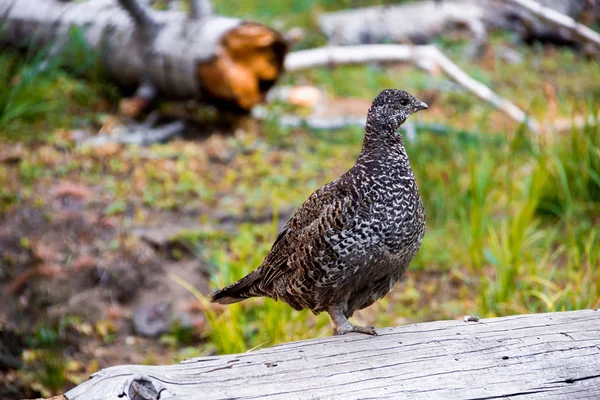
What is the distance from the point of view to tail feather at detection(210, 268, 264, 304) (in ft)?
9.93

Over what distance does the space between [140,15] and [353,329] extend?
4.41 meters

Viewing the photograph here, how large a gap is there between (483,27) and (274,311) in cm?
702

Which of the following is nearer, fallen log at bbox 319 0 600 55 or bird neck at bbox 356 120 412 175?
bird neck at bbox 356 120 412 175

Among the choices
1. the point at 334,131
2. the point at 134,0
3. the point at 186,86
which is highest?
the point at 134,0

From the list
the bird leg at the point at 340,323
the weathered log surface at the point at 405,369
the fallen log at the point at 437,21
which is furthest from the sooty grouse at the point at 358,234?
the fallen log at the point at 437,21

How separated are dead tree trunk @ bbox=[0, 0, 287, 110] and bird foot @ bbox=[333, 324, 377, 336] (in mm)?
3604

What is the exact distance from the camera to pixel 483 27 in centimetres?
942

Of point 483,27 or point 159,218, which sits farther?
point 483,27

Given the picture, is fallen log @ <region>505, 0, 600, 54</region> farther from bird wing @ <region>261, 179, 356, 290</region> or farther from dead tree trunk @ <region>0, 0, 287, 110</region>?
bird wing @ <region>261, 179, 356, 290</region>

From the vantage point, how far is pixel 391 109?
285cm

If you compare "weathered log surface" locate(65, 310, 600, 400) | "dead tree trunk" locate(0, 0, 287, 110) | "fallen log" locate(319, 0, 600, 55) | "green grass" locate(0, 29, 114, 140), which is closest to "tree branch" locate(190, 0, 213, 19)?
"dead tree trunk" locate(0, 0, 287, 110)

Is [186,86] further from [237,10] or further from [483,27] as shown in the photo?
[483,27]

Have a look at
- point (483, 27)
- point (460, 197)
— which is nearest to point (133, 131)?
point (460, 197)

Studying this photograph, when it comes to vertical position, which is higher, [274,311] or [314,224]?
[314,224]
